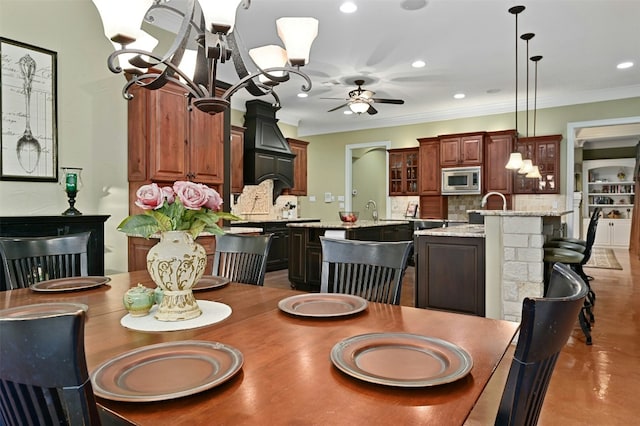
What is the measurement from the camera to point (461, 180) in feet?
22.0

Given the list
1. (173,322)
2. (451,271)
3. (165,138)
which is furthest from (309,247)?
(173,322)

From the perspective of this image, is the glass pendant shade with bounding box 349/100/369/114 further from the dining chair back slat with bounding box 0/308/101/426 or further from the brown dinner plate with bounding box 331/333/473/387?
the dining chair back slat with bounding box 0/308/101/426

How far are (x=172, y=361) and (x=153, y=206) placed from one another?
1.70 ft

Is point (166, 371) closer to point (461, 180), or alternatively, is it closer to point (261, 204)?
point (261, 204)

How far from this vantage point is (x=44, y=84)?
294 cm

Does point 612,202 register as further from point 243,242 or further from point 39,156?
point 39,156

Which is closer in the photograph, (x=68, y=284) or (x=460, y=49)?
(x=68, y=284)

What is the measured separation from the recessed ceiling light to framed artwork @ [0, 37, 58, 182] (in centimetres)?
240

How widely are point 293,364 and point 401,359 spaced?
265 mm

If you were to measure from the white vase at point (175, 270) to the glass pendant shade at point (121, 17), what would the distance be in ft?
3.35

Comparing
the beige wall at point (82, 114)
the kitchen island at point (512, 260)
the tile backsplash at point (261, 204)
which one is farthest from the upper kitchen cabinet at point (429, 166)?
the beige wall at point (82, 114)

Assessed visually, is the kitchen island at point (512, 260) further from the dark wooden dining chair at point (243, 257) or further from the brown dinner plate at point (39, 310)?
the brown dinner plate at point (39, 310)

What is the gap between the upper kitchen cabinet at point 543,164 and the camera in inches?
244

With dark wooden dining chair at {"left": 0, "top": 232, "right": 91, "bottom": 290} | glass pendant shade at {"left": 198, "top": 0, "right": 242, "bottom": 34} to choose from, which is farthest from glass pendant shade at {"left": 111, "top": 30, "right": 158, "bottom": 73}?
dark wooden dining chair at {"left": 0, "top": 232, "right": 91, "bottom": 290}
